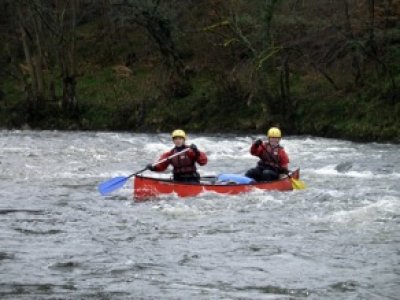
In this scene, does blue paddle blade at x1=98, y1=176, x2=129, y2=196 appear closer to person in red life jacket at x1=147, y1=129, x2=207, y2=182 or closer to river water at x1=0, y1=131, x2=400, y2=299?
river water at x1=0, y1=131, x2=400, y2=299

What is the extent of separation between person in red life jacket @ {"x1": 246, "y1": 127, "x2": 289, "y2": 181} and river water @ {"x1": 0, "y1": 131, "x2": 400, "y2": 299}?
0.80m

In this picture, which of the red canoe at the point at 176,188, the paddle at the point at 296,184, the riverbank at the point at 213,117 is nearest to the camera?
the red canoe at the point at 176,188

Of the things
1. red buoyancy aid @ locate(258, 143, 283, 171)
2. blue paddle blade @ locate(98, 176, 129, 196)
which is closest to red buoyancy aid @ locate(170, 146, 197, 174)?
blue paddle blade @ locate(98, 176, 129, 196)

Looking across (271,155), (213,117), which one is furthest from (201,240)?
(213,117)

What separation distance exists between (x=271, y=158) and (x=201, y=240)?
526 centimetres

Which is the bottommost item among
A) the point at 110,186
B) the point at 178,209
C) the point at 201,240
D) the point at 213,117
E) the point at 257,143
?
the point at 201,240

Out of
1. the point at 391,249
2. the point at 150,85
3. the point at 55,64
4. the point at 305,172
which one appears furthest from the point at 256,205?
the point at 55,64

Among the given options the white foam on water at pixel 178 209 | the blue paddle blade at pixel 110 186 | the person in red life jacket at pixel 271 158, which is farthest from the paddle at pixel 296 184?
the blue paddle blade at pixel 110 186

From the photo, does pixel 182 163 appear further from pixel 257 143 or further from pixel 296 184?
pixel 296 184

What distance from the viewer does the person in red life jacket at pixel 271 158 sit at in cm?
1544

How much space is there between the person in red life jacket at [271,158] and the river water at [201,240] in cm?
80

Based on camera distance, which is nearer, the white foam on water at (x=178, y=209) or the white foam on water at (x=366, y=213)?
the white foam on water at (x=366, y=213)

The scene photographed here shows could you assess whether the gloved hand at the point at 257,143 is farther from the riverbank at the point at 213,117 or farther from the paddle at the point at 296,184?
the riverbank at the point at 213,117

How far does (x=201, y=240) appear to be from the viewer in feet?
34.9
